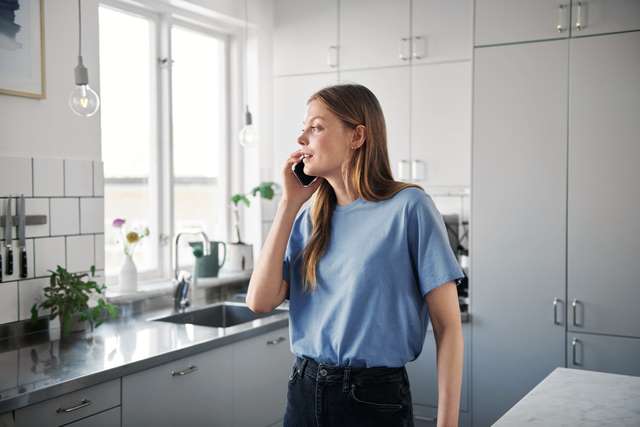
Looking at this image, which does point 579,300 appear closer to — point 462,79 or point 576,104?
point 576,104

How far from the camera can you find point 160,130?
11.9ft

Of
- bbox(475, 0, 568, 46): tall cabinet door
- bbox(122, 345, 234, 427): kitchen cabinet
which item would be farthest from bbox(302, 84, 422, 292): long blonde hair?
bbox(475, 0, 568, 46): tall cabinet door

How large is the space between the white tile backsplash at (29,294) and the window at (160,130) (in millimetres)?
658

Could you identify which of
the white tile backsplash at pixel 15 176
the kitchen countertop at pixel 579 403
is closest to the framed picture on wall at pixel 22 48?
the white tile backsplash at pixel 15 176

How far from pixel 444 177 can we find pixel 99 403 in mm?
2137

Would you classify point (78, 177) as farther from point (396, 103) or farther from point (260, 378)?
point (396, 103)

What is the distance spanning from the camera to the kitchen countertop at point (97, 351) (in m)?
2.02

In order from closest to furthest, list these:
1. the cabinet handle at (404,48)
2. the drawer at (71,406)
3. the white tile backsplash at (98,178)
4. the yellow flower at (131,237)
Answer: the drawer at (71,406), the white tile backsplash at (98,178), the yellow flower at (131,237), the cabinet handle at (404,48)

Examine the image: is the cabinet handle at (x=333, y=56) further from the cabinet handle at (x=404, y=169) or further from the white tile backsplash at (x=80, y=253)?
the white tile backsplash at (x=80, y=253)

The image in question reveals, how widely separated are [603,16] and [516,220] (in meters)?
0.93

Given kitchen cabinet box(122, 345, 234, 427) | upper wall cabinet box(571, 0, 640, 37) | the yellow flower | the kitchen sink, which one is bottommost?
kitchen cabinet box(122, 345, 234, 427)

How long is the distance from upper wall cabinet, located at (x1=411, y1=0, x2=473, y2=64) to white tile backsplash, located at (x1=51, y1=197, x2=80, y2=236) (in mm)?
1872

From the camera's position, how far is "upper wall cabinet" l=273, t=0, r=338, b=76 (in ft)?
12.9

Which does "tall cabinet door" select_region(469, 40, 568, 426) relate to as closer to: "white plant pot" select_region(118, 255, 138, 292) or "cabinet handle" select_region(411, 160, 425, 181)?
"cabinet handle" select_region(411, 160, 425, 181)
